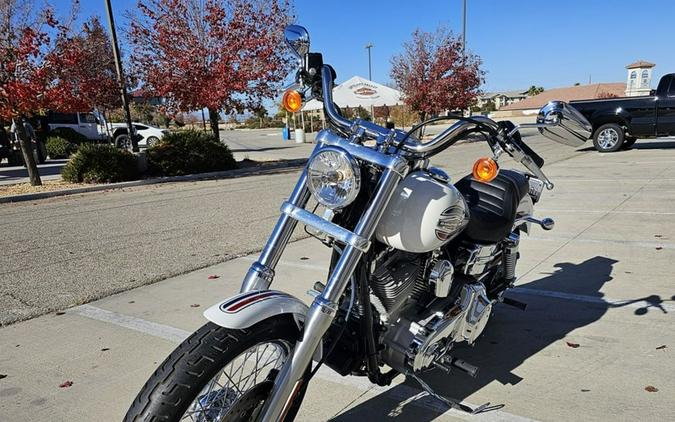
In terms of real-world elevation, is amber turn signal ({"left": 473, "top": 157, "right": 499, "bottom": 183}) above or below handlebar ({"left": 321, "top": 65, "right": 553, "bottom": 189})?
below

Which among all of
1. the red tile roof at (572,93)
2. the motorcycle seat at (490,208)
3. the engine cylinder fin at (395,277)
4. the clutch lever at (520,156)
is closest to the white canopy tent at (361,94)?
the motorcycle seat at (490,208)

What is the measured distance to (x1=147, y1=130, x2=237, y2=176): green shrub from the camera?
14016 mm

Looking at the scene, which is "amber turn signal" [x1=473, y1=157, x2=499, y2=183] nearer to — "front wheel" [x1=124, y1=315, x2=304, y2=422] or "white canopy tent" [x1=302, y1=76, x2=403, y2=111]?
"front wheel" [x1=124, y1=315, x2=304, y2=422]

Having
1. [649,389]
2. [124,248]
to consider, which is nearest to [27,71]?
[124,248]

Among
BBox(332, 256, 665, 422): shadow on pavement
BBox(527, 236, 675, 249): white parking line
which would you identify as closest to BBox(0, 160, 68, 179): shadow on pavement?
BBox(527, 236, 675, 249): white parking line

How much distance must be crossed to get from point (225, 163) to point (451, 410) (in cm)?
1335

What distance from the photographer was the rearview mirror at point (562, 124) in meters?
2.40

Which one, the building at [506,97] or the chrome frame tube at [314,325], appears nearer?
the chrome frame tube at [314,325]

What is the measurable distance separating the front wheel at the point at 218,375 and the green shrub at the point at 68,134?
2352 cm

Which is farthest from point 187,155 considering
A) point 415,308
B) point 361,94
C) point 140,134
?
point 140,134

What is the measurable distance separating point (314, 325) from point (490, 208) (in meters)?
1.40

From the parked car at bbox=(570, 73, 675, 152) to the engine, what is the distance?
1329 cm

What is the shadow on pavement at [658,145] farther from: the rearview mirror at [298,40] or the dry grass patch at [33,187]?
the rearview mirror at [298,40]

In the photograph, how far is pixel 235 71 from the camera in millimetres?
15719
